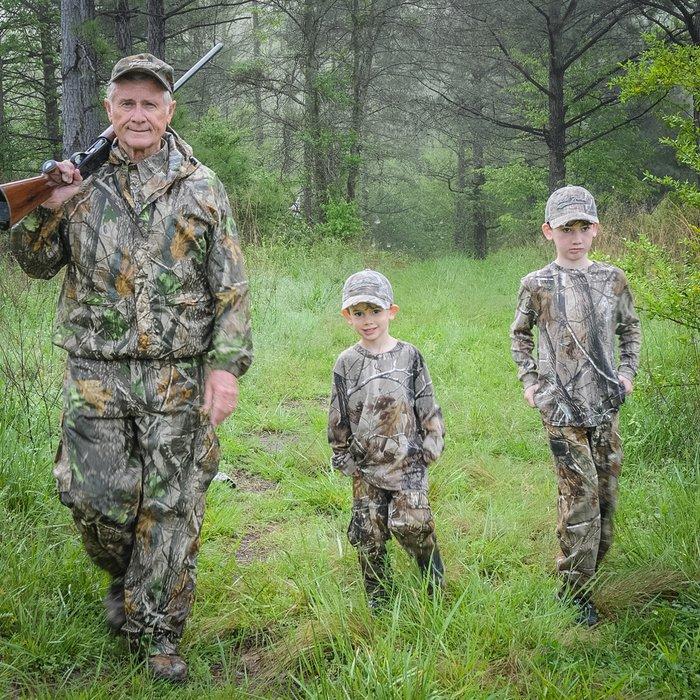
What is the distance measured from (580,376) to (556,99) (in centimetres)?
1141

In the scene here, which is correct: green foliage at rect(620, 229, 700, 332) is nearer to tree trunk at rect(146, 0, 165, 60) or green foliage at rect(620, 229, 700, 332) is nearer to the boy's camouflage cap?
the boy's camouflage cap

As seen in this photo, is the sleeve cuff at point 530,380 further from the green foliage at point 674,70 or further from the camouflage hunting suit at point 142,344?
the green foliage at point 674,70

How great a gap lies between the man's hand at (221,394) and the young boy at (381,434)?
0.62m

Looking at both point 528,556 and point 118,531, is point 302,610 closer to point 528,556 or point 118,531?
point 118,531

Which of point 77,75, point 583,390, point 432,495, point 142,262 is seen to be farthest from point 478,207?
point 142,262

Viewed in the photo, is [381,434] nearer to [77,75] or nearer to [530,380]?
[530,380]

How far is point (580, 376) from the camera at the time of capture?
3.62m

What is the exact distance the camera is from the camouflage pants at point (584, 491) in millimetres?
3551

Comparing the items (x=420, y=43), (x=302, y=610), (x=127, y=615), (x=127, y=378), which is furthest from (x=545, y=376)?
(x=420, y=43)

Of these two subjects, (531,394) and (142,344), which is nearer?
(142,344)

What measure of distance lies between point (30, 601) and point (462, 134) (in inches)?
977

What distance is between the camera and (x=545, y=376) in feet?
12.3

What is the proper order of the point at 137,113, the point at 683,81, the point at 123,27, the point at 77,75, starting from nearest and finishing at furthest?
the point at 137,113
the point at 683,81
the point at 77,75
the point at 123,27

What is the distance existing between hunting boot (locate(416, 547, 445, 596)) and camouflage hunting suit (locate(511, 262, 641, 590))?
593 mm
